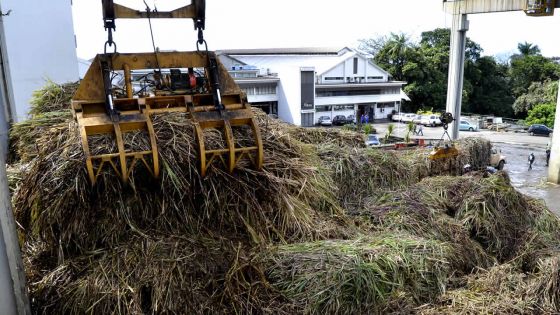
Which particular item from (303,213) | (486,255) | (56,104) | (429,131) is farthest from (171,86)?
(429,131)

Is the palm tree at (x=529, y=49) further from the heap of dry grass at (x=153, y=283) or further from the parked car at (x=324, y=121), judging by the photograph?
the heap of dry grass at (x=153, y=283)

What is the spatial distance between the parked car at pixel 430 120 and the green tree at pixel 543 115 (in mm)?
6483

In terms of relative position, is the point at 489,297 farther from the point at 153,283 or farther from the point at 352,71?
the point at 352,71

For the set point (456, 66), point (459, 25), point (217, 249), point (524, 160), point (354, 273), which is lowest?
point (524, 160)

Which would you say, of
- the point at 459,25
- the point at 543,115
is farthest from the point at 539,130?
the point at 459,25

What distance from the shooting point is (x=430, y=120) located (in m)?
32.3

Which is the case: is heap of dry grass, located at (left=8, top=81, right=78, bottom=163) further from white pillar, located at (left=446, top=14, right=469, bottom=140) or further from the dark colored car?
the dark colored car

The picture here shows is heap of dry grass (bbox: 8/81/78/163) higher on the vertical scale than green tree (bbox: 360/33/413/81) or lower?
lower

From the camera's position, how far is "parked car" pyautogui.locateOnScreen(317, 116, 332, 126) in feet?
105

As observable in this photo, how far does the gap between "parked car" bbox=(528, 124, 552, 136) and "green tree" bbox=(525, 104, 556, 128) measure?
2292 mm

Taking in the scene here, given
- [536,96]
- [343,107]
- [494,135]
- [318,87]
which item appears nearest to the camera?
[494,135]

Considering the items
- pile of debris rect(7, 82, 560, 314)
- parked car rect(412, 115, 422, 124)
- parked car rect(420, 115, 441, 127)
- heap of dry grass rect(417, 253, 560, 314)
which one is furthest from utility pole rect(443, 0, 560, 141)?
pile of debris rect(7, 82, 560, 314)

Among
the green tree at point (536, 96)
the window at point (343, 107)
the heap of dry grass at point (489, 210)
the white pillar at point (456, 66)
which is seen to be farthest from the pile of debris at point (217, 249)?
the green tree at point (536, 96)

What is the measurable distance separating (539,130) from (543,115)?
372cm
